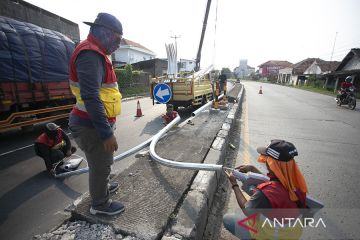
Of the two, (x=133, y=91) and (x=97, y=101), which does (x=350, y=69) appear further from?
(x=97, y=101)

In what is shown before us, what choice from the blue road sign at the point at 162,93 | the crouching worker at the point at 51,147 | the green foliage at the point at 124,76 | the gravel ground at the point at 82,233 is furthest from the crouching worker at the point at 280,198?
the green foliage at the point at 124,76

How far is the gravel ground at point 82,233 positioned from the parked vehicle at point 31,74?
5.28 m

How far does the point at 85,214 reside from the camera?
2.50m

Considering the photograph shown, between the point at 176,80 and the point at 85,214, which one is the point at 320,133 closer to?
the point at 176,80

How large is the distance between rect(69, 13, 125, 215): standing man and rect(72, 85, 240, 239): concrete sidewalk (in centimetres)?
21

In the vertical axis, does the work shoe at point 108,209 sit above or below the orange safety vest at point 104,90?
below

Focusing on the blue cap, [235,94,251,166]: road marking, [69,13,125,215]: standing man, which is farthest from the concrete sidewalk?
the blue cap

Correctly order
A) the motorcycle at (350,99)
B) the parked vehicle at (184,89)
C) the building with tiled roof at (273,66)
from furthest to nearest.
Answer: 1. the building with tiled roof at (273,66)
2. the motorcycle at (350,99)
3. the parked vehicle at (184,89)

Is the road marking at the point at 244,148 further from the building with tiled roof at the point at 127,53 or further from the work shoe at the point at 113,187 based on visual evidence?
the building with tiled roof at the point at 127,53

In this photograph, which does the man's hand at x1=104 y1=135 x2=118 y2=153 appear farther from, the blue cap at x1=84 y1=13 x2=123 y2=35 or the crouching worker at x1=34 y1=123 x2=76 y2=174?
the crouching worker at x1=34 y1=123 x2=76 y2=174

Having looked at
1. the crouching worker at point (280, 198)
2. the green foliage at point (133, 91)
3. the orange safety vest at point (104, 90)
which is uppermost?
the orange safety vest at point (104, 90)

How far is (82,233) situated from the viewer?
2.28 metres

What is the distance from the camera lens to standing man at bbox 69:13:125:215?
6.77ft

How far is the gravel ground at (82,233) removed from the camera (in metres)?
2.21
